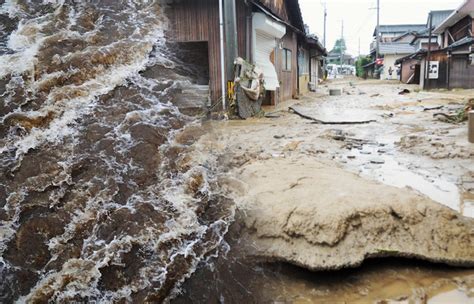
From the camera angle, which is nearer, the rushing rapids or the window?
the rushing rapids

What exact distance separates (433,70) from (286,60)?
11.2 meters

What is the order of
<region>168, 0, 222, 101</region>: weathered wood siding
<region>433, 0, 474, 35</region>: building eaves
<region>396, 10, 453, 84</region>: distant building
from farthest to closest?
<region>396, 10, 453, 84</region>: distant building → <region>433, 0, 474, 35</region>: building eaves → <region>168, 0, 222, 101</region>: weathered wood siding

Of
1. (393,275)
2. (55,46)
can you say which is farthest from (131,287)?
(55,46)

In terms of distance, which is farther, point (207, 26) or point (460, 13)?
point (460, 13)

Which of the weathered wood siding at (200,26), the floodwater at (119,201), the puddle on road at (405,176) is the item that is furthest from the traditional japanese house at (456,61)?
the floodwater at (119,201)

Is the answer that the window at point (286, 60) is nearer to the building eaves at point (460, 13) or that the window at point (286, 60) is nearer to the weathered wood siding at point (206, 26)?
the weathered wood siding at point (206, 26)

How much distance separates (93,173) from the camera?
4000 mm

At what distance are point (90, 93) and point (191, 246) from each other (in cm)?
341

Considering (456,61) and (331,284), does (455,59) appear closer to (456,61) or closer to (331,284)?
(456,61)

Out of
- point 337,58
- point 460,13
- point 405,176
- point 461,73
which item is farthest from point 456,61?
point 337,58

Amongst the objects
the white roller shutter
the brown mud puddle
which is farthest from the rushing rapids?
the white roller shutter

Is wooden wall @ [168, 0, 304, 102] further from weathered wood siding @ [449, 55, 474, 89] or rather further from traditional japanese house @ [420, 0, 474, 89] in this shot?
weathered wood siding @ [449, 55, 474, 89]

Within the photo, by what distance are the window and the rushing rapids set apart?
778cm

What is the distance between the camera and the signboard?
21047 millimetres
